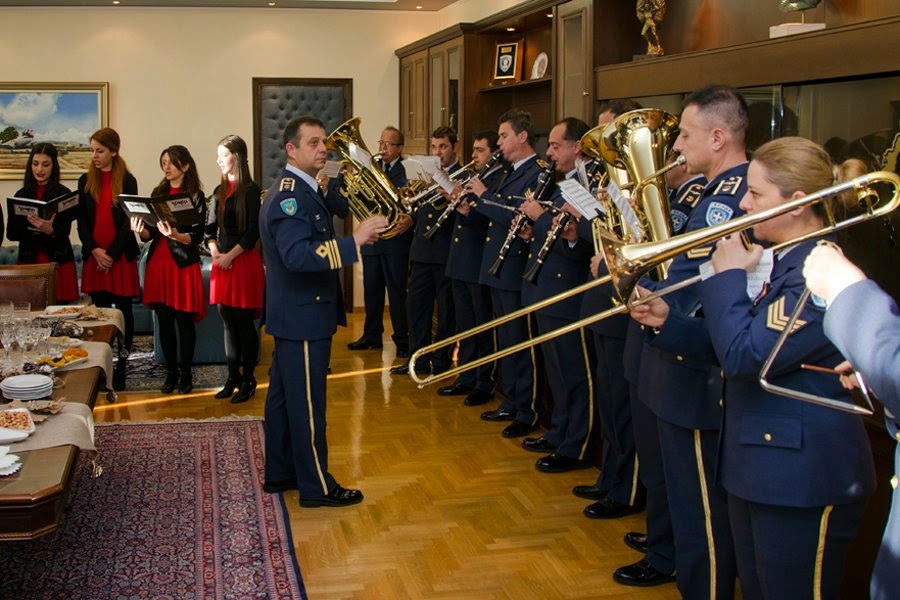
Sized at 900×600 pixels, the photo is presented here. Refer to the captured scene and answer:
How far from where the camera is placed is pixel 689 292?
9.30 ft

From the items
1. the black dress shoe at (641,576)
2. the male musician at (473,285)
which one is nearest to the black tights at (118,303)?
the male musician at (473,285)

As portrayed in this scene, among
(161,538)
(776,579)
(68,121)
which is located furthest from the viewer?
(68,121)

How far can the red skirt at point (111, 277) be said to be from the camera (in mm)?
6254

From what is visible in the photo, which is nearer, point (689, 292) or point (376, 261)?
point (689, 292)

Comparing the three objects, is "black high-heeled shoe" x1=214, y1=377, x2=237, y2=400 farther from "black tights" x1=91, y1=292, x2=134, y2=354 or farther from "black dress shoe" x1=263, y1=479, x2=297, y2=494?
"black dress shoe" x1=263, y1=479, x2=297, y2=494

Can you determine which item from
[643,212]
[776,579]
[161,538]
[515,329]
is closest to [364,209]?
[515,329]

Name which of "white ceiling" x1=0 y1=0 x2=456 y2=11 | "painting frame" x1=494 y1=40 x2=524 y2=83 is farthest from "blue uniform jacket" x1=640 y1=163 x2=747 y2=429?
"white ceiling" x1=0 y1=0 x2=456 y2=11

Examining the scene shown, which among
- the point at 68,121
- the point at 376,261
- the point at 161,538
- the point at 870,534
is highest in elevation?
the point at 68,121

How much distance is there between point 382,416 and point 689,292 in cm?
321

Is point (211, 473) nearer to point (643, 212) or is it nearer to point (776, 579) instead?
point (643, 212)

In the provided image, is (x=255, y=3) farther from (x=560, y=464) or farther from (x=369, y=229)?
(x=560, y=464)

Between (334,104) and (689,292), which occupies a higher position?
(334,104)

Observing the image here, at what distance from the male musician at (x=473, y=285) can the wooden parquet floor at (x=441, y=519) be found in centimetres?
29

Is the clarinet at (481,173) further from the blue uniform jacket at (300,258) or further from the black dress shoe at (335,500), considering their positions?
the black dress shoe at (335,500)
